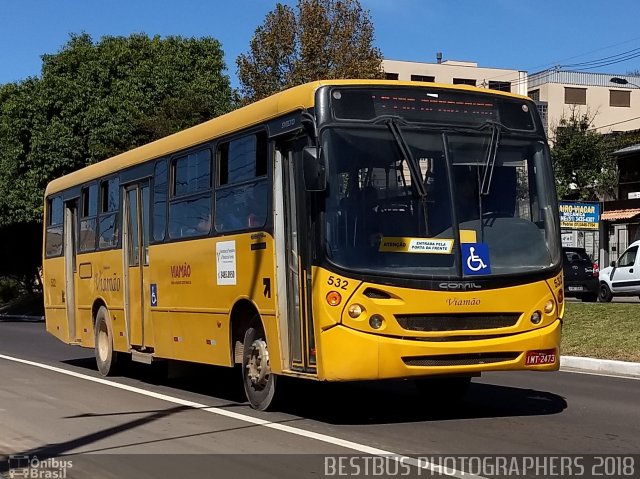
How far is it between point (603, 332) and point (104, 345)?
912 cm

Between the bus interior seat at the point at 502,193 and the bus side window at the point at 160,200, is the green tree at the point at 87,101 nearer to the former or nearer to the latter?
the bus side window at the point at 160,200

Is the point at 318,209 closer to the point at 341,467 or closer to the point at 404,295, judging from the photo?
the point at 404,295

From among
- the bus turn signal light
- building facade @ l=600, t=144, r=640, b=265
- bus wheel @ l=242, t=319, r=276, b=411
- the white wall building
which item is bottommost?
bus wheel @ l=242, t=319, r=276, b=411

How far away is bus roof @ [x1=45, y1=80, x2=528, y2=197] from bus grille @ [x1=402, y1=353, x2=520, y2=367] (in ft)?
8.66

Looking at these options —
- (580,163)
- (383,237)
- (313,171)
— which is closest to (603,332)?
(383,237)

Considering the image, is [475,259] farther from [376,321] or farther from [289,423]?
[289,423]

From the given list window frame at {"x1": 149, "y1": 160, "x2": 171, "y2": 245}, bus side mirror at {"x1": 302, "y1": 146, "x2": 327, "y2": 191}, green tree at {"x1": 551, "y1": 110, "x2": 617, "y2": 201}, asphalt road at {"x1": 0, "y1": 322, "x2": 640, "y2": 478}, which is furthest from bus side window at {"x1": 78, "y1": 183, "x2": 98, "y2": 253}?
green tree at {"x1": 551, "y1": 110, "x2": 617, "y2": 201}

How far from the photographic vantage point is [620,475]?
7055mm

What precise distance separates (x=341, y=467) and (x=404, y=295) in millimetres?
2003

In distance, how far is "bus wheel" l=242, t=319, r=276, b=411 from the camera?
1017cm

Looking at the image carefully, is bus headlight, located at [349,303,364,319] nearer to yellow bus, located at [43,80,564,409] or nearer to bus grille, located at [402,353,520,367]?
yellow bus, located at [43,80,564,409]

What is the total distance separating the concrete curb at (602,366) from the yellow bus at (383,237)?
4895 mm

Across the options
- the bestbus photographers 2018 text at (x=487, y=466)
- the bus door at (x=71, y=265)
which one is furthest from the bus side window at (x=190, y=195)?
the bus door at (x=71, y=265)

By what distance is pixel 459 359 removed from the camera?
908 centimetres
